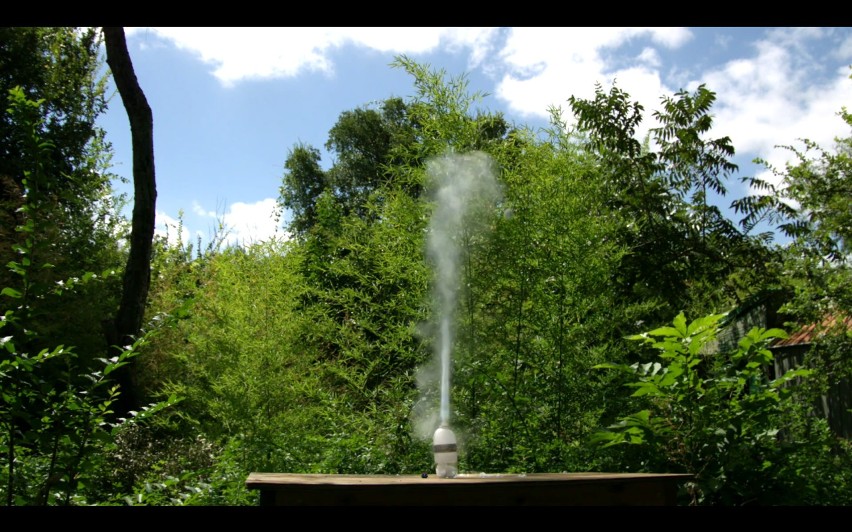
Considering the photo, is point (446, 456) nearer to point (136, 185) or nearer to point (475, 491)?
point (475, 491)

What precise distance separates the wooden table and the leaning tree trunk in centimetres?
370

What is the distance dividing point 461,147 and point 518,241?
2.04 ft

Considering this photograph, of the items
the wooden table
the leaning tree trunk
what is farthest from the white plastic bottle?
the leaning tree trunk

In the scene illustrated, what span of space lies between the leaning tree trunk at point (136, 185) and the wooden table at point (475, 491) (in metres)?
3.70

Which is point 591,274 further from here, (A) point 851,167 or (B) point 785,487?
(A) point 851,167

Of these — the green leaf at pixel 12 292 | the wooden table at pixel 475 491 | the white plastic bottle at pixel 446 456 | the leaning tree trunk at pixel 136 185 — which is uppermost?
the leaning tree trunk at pixel 136 185

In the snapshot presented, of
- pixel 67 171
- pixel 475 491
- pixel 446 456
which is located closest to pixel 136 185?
pixel 446 456

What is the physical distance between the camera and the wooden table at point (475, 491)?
1997 millimetres

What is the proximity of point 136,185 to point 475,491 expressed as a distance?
4.14 metres

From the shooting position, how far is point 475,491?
2.13m

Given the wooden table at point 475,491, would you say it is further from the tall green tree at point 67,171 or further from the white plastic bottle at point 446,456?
the tall green tree at point 67,171

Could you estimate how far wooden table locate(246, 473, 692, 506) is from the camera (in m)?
2.00

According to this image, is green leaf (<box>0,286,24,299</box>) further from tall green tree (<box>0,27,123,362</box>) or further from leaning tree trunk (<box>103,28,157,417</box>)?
tall green tree (<box>0,27,123,362</box>)

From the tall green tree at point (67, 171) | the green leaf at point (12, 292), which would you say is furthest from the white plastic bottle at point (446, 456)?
the tall green tree at point (67, 171)
